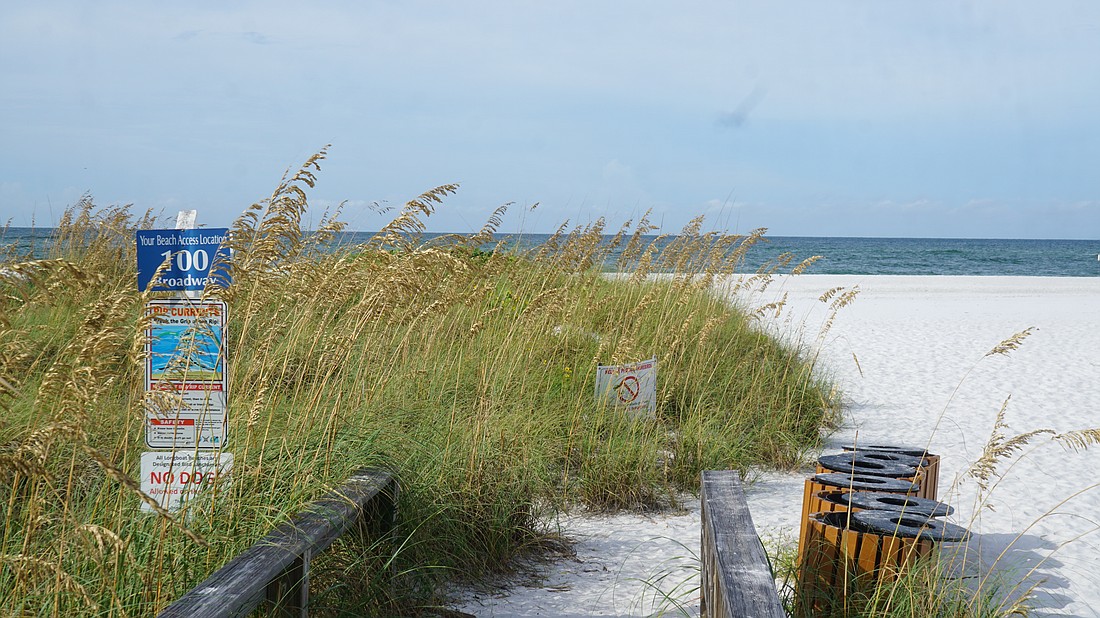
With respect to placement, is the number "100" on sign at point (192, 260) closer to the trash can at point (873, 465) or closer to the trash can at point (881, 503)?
the trash can at point (881, 503)

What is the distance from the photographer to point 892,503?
3695 millimetres

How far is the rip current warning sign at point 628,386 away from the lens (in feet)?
20.0

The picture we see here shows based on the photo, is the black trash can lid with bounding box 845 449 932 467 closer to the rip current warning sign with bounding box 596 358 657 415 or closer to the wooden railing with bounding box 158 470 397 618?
the rip current warning sign with bounding box 596 358 657 415

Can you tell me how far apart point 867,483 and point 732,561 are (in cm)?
121

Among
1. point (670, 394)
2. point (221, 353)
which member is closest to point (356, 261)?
point (221, 353)

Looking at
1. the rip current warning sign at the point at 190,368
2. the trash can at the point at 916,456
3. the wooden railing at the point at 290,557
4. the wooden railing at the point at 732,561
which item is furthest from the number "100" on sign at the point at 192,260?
the trash can at the point at 916,456

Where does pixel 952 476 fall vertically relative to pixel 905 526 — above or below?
below

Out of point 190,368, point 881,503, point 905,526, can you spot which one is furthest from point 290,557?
point 881,503

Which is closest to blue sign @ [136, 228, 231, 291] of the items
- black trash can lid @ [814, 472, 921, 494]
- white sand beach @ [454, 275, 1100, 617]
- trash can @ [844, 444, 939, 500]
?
white sand beach @ [454, 275, 1100, 617]

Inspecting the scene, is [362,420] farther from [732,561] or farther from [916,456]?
[916,456]

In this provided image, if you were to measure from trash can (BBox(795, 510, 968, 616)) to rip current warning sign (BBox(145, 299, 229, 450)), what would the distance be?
2180 millimetres

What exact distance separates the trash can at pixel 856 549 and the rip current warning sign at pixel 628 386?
8.50ft

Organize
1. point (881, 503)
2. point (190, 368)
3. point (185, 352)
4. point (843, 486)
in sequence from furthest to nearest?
point (843, 486)
point (881, 503)
point (190, 368)
point (185, 352)

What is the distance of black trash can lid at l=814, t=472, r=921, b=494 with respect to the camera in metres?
3.80
